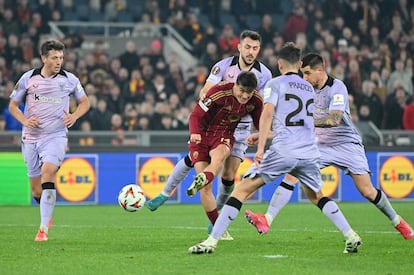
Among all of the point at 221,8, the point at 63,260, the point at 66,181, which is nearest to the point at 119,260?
the point at 63,260

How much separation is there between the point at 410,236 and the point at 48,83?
4763 millimetres

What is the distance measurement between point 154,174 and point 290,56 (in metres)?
9.75

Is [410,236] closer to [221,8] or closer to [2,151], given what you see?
[2,151]

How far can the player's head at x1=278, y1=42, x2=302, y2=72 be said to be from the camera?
1024 centimetres

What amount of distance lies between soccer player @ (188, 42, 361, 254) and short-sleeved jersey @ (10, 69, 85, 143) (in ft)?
10.3

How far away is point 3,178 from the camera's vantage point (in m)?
19.2

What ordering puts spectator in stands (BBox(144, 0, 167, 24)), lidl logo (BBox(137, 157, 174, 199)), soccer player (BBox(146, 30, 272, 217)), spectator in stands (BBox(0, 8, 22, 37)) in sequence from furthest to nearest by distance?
spectator in stands (BBox(144, 0, 167, 24))
spectator in stands (BBox(0, 8, 22, 37))
lidl logo (BBox(137, 157, 174, 199))
soccer player (BBox(146, 30, 272, 217))

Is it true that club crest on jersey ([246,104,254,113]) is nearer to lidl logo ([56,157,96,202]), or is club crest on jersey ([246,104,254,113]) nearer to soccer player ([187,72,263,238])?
soccer player ([187,72,263,238])

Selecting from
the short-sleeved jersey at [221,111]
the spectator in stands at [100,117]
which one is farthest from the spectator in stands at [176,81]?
the short-sleeved jersey at [221,111]

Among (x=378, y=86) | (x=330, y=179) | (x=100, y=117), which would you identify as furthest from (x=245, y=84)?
(x=378, y=86)

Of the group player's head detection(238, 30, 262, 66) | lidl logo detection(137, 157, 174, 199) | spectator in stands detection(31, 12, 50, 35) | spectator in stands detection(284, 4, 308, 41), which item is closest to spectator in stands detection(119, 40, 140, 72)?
spectator in stands detection(31, 12, 50, 35)

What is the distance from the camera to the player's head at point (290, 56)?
10.2 m

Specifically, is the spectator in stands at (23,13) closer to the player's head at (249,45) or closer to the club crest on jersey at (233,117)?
the player's head at (249,45)

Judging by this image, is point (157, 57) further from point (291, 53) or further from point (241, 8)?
point (291, 53)
